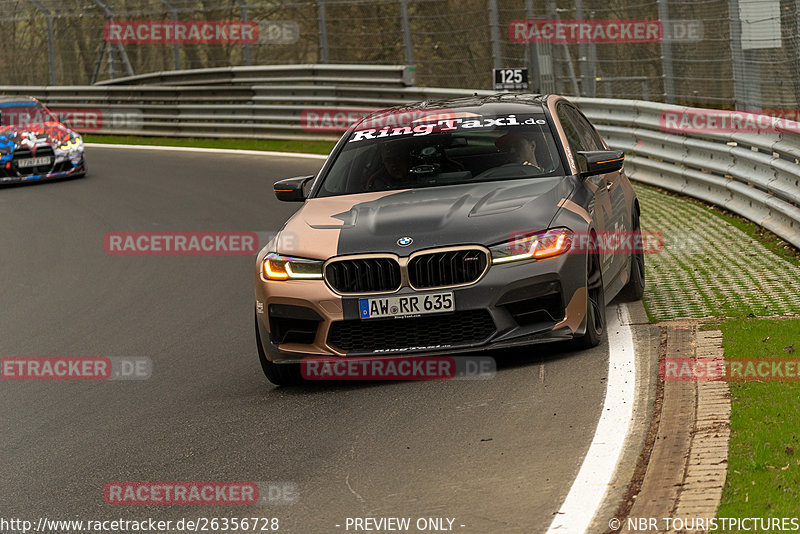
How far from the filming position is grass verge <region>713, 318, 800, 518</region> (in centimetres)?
459

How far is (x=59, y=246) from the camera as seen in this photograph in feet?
47.4

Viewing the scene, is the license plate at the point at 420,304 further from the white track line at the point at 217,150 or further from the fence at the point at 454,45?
the white track line at the point at 217,150

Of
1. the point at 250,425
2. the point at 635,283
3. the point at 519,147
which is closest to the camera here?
the point at 250,425

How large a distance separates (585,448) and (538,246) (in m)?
1.77

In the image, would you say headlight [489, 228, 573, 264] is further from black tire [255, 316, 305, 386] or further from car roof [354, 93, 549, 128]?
car roof [354, 93, 549, 128]

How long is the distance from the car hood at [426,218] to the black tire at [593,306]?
1.42 ft

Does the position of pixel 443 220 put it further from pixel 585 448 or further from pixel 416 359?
pixel 585 448

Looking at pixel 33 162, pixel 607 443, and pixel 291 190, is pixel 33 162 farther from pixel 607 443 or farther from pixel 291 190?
pixel 607 443

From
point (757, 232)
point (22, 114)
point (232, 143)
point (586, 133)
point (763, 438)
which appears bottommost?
point (757, 232)

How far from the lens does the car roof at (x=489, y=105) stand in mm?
8789

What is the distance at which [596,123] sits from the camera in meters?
18.7

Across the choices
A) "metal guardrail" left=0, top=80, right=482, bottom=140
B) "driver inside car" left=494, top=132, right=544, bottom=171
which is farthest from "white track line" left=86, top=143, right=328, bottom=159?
"driver inside car" left=494, top=132, right=544, bottom=171

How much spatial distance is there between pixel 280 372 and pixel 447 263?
126 centimetres

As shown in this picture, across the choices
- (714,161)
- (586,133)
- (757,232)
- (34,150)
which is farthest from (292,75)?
(586,133)
